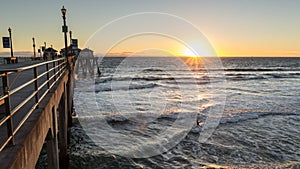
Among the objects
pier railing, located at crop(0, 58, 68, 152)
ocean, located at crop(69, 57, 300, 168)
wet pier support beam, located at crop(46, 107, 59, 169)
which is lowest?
ocean, located at crop(69, 57, 300, 168)

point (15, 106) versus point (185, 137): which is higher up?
point (15, 106)

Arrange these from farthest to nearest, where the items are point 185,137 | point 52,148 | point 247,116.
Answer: point 247,116, point 185,137, point 52,148

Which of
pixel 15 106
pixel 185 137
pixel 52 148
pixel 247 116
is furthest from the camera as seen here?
pixel 247 116

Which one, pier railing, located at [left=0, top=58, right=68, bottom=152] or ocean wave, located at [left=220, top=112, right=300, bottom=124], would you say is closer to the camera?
pier railing, located at [left=0, top=58, right=68, bottom=152]

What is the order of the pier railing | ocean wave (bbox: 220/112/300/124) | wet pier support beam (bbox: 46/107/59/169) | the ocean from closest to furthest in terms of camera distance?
the pier railing, wet pier support beam (bbox: 46/107/59/169), the ocean, ocean wave (bbox: 220/112/300/124)

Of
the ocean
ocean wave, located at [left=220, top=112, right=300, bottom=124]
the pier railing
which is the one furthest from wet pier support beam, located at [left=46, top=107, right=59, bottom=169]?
ocean wave, located at [left=220, top=112, right=300, bottom=124]

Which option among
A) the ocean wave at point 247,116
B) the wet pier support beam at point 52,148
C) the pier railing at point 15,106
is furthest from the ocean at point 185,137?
the pier railing at point 15,106

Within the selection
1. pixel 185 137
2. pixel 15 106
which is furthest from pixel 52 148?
pixel 185 137

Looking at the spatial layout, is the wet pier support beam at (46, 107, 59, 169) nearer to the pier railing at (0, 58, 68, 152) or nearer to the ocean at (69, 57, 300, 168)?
the pier railing at (0, 58, 68, 152)

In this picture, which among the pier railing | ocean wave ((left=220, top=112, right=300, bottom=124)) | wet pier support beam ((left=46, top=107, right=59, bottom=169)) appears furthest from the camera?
ocean wave ((left=220, top=112, right=300, bottom=124))

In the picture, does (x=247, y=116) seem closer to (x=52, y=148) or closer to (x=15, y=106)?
(x=52, y=148)

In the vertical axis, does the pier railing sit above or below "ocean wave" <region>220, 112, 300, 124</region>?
above

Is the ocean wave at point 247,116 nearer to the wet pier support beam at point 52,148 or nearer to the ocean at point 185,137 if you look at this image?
the ocean at point 185,137

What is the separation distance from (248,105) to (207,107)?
3.81m
